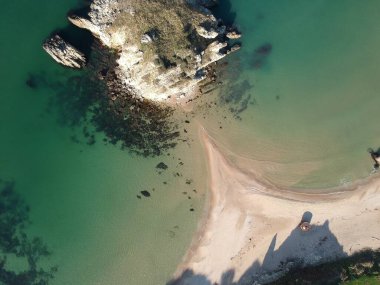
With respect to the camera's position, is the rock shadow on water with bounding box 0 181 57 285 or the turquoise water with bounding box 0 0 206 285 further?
the rock shadow on water with bounding box 0 181 57 285

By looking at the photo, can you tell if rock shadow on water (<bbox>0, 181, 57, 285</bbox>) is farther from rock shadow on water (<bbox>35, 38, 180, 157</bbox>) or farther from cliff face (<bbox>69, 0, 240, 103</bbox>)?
cliff face (<bbox>69, 0, 240, 103</bbox>)

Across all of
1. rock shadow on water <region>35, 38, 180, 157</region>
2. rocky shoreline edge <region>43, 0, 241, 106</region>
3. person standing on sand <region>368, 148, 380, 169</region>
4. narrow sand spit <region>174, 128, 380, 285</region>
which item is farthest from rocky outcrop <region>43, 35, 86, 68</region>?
person standing on sand <region>368, 148, 380, 169</region>

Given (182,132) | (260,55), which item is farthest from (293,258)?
(260,55)

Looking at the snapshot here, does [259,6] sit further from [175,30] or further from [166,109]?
[166,109]

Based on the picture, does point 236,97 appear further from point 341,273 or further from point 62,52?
point 341,273

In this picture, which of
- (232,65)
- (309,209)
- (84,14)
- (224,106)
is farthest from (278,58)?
(84,14)

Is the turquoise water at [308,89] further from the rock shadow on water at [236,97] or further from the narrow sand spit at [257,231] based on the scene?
the narrow sand spit at [257,231]

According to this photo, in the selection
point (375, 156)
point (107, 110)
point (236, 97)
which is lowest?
point (107, 110)
